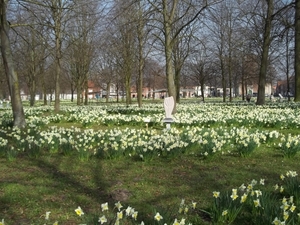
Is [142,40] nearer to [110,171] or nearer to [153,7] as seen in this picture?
[153,7]

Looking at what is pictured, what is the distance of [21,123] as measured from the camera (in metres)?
9.80

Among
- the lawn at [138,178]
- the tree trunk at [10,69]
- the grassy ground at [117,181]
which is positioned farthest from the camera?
the tree trunk at [10,69]

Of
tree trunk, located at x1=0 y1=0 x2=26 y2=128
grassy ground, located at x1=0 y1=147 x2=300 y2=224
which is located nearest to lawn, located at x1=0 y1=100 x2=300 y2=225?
grassy ground, located at x1=0 y1=147 x2=300 y2=224

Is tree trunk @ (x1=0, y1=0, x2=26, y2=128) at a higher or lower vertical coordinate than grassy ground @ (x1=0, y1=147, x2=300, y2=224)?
higher

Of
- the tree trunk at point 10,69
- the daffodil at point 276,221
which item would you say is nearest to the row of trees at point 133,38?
the tree trunk at point 10,69

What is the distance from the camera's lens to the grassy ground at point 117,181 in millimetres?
3591

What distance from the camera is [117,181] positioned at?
462 cm

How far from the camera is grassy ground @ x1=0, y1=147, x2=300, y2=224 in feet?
11.8

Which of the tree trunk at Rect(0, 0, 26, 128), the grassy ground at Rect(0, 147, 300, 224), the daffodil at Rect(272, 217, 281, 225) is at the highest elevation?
the tree trunk at Rect(0, 0, 26, 128)

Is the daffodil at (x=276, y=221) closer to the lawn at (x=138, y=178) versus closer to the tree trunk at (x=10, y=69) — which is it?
the lawn at (x=138, y=178)

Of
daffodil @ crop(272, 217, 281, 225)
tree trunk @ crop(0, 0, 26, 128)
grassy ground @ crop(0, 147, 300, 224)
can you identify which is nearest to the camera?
daffodil @ crop(272, 217, 281, 225)

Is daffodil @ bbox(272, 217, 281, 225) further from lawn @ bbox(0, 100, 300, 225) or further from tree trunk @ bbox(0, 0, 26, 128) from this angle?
tree trunk @ bbox(0, 0, 26, 128)

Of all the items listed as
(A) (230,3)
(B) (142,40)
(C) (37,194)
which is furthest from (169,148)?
(A) (230,3)

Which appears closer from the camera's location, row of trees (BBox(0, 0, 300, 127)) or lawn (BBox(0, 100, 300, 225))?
lawn (BBox(0, 100, 300, 225))
